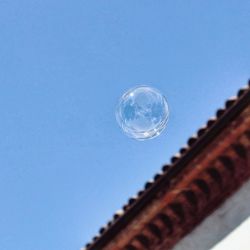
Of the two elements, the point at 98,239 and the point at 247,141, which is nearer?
the point at 247,141

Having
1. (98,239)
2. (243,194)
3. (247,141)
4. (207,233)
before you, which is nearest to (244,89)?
(247,141)

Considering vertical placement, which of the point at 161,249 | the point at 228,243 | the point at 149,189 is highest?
the point at 149,189

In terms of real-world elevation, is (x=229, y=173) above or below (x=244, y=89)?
below

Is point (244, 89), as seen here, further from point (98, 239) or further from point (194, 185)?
point (98, 239)

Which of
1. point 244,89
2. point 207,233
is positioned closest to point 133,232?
point 207,233

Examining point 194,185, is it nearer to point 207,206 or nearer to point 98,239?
point 207,206

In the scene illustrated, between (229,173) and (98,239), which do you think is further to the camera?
(98,239)
